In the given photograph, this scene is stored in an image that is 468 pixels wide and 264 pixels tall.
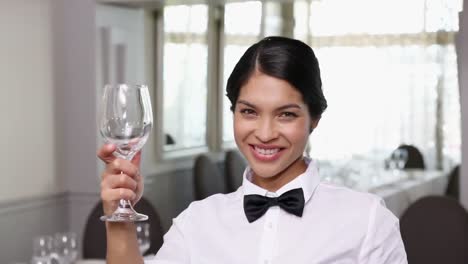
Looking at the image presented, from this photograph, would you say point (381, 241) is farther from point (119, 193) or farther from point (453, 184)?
point (453, 184)

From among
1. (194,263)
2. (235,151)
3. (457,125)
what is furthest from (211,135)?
(194,263)

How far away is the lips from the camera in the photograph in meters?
1.57

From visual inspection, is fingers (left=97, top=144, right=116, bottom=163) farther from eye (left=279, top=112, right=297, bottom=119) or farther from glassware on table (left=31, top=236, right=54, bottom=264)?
glassware on table (left=31, top=236, right=54, bottom=264)

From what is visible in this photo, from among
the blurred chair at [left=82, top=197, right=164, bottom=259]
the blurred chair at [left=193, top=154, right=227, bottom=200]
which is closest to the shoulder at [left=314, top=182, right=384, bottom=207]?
the blurred chair at [left=82, top=197, right=164, bottom=259]

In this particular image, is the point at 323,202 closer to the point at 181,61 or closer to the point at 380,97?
the point at 181,61

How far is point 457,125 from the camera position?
8.73m

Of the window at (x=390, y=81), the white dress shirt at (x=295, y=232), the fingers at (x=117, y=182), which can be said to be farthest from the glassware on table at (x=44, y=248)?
the window at (x=390, y=81)

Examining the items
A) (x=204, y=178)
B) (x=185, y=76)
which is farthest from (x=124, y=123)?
(x=185, y=76)

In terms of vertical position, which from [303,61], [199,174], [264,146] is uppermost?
[303,61]

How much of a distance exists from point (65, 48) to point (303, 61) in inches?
152

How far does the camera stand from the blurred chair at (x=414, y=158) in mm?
8422

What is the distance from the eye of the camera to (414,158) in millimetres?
8461

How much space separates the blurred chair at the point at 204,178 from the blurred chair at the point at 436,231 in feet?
8.84

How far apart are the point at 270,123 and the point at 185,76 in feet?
18.0
